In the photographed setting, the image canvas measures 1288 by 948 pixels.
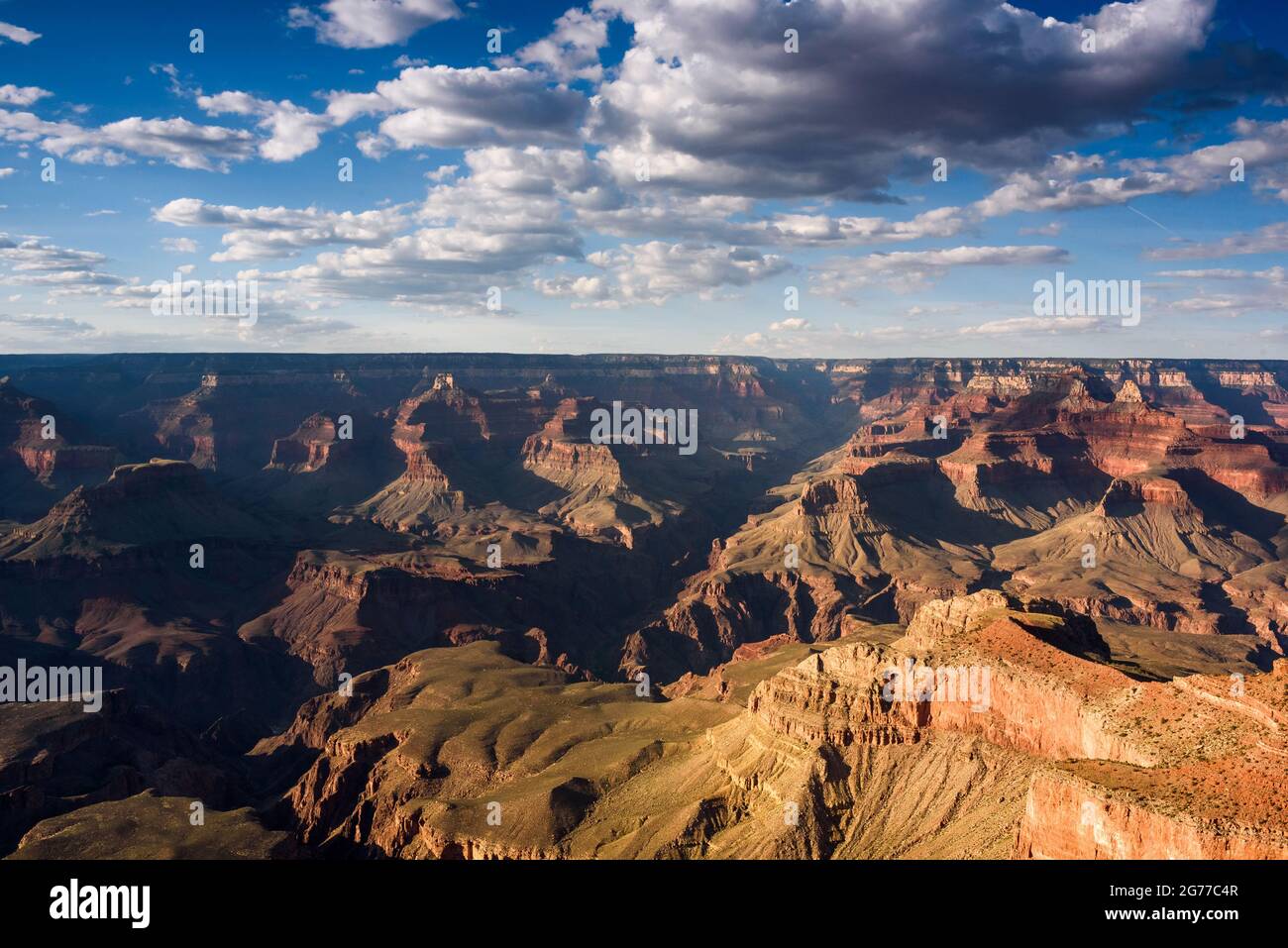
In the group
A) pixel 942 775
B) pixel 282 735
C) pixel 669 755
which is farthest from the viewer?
pixel 282 735

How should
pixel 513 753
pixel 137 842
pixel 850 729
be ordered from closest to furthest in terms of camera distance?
pixel 850 729 → pixel 137 842 → pixel 513 753

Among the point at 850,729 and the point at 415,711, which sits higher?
the point at 850,729

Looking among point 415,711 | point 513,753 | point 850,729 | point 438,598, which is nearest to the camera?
point 850,729

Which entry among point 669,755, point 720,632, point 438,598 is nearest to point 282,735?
point 438,598

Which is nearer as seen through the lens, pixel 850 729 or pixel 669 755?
pixel 850 729
